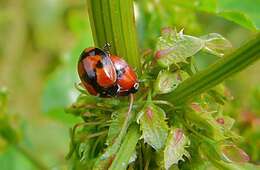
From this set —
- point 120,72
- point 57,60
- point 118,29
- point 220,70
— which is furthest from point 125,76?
point 57,60

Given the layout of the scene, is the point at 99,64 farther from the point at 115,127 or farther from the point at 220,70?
the point at 220,70

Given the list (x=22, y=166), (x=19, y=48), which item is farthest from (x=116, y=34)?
(x=19, y=48)

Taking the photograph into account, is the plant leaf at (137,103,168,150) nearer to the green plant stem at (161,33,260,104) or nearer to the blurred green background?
the green plant stem at (161,33,260,104)

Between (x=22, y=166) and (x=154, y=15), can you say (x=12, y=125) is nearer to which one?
(x=22, y=166)

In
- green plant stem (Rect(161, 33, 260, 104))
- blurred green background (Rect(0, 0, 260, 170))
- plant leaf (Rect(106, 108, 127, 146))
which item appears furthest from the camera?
blurred green background (Rect(0, 0, 260, 170))

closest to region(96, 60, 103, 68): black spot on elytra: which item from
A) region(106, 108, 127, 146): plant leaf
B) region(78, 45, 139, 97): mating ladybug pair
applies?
region(78, 45, 139, 97): mating ladybug pair

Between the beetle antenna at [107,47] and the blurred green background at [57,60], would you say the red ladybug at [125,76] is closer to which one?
the beetle antenna at [107,47]

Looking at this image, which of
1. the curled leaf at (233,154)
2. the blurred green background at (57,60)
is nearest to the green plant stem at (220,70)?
the curled leaf at (233,154)
